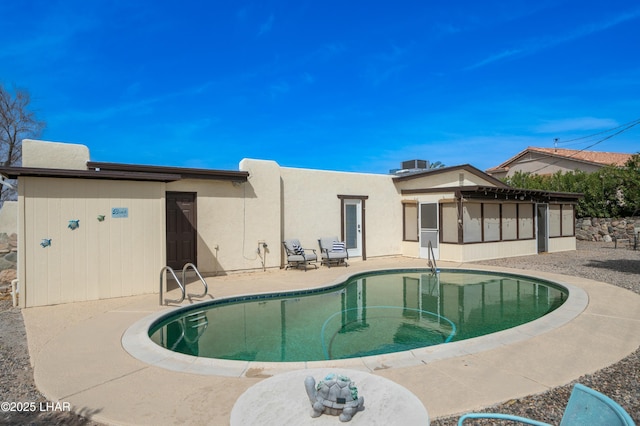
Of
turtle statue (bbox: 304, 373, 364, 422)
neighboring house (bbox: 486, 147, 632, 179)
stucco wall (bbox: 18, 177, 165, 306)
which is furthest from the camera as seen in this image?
neighboring house (bbox: 486, 147, 632, 179)

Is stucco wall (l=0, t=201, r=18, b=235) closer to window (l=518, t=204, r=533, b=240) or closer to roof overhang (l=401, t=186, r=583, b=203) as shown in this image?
roof overhang (l=401, t=186, r=583, b=203)

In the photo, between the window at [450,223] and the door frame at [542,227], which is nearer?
the window at [450,223]

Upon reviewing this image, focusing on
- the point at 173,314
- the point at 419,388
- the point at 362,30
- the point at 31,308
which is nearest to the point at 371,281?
the point at 173,314

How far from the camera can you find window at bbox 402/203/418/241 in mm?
14445

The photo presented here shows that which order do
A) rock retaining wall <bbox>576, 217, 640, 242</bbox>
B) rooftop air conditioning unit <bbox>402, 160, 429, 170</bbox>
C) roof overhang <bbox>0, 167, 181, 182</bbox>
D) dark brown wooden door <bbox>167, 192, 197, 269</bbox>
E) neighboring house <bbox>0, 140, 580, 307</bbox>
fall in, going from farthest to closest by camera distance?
rooftop air conditioning unit <bbox>402, 160, 429, 170</bbox> < rock retaining wall <bbox>576, 217, 640, 242</bbox> < dark brown wooden door <bbox>167, 192, 197, 269</bbox> < neighboring house <bbox>0, 140, 580, 307</bbox> < roof overhang <bbox>0, 167, 181, 182</bbox>

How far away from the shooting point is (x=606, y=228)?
19422 mm

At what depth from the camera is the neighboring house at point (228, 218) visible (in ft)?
23.7

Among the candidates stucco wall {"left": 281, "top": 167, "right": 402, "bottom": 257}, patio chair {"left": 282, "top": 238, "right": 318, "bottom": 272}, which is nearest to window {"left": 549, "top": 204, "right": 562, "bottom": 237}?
stucco wall {"left": 281, "top": 167, "right": 402, "bottom": 257}

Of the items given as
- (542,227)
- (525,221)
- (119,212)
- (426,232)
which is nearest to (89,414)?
(119,212)

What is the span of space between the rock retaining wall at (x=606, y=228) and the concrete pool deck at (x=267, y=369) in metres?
16.2

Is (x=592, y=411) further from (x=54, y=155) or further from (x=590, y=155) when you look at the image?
(x=590, y=155)

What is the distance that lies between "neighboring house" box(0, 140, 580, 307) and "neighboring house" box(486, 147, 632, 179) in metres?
12.5

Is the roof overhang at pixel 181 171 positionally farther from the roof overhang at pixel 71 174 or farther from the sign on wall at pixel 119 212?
the sign on wall at pixel 119 212

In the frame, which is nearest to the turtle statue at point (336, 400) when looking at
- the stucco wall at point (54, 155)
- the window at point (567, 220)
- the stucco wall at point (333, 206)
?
the stucco wall at point (54, 155)
